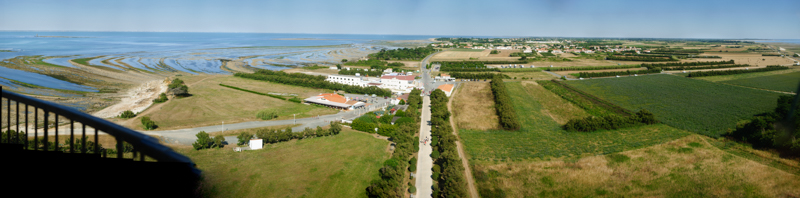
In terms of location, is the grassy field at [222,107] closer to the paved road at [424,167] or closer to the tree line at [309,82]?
the tree line at [309,82]

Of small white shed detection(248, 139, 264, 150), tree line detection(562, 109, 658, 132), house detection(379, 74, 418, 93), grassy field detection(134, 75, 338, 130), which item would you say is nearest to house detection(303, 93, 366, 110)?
grassy field detection(134, 75, 338, 130)

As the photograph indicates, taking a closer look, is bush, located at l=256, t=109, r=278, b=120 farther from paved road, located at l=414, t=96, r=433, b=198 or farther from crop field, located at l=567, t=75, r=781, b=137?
crop field, located at l=567, t=75, r=781, b=137

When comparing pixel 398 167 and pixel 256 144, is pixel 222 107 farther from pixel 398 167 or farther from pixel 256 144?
pixel 398 167

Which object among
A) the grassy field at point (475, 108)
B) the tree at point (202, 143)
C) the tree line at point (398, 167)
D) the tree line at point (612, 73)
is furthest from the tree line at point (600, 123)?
the tree line at point (612, 73)

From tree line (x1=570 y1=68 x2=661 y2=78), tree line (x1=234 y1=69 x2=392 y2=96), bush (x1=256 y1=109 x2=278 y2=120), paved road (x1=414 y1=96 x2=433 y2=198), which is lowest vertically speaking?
paved road (x1=414 y1=96 x2=433 y2=198)

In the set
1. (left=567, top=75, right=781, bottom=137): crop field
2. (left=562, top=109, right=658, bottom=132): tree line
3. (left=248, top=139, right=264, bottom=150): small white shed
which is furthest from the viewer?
(left=567, top=75, right=781, bottom=137): crop field

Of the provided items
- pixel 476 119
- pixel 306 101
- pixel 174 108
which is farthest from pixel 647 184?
pixel 174 108
